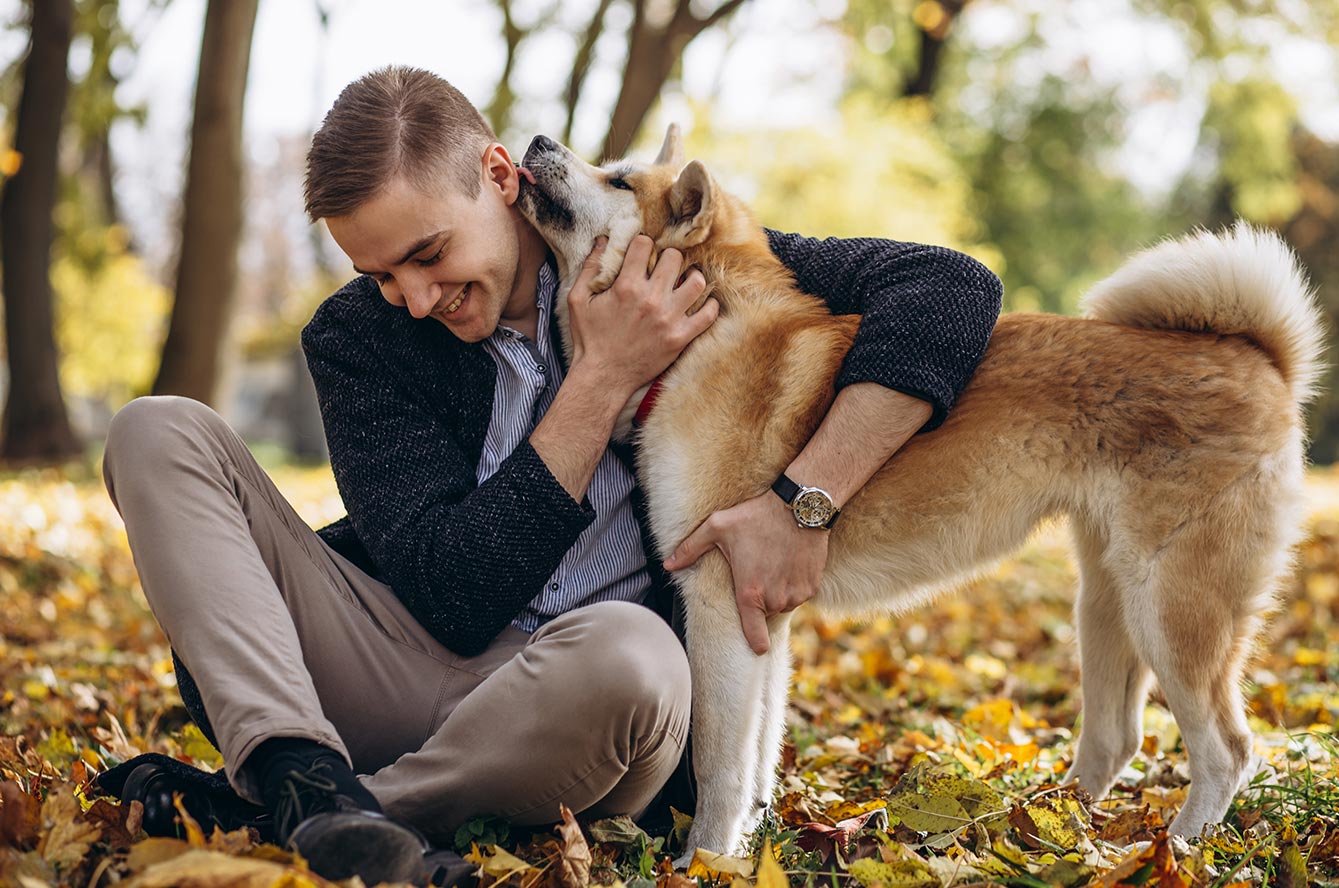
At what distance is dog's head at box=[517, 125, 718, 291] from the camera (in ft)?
9.35

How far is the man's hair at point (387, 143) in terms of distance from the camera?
7.99 feet

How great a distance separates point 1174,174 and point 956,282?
24.5 meters

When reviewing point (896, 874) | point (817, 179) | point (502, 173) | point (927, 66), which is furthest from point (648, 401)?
point (927, 66)

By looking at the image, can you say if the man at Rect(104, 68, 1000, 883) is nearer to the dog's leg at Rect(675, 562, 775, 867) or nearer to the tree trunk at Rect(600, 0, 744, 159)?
the dog's leg at Rect(675, 562, 775, 867)

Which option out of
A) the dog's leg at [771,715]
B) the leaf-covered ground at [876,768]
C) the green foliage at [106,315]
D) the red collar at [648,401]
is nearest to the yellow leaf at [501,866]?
the leaf-covered ground at [876,768]

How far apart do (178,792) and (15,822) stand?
27cm

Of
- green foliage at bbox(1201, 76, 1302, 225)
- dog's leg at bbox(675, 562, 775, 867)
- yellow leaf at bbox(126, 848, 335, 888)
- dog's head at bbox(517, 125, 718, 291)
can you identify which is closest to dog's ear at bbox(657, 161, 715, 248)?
dog's head at bbox(517, 125, 718, 291)

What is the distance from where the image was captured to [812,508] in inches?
102

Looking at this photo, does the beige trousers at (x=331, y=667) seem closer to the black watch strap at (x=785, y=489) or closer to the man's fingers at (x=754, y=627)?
the man's fingers at (x=754, y=627)

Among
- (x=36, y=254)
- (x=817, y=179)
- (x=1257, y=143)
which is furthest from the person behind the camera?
(x=1257, y=143)

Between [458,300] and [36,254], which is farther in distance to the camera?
[36,254]

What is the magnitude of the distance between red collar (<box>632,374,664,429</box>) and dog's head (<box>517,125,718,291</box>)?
0.28 meters

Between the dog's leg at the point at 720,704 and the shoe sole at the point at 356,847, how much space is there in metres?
0.83

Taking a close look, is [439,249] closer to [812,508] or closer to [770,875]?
[812,508]
